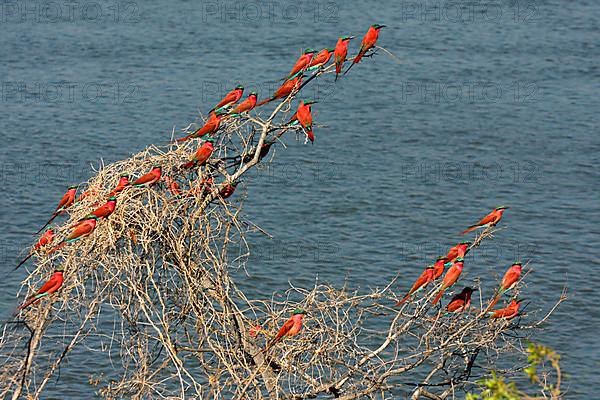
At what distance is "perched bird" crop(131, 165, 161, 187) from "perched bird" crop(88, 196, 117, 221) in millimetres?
363

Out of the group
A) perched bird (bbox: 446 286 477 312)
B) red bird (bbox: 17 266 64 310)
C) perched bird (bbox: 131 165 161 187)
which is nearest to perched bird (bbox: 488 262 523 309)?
perched bird (bbox: 446 286 477 312)

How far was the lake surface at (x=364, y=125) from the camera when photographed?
2017cm

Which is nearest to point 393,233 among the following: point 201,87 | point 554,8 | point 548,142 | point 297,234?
point 297,234

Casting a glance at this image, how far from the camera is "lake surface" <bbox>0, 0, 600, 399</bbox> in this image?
2017 centimetres

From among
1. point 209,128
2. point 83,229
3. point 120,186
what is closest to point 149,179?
point 120,186

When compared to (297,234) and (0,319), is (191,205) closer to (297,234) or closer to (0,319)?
(0,319)

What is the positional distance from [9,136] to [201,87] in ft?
17.9

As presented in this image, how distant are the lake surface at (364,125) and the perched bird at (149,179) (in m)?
6.63

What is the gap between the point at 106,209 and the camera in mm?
10078

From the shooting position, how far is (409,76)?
30266mm

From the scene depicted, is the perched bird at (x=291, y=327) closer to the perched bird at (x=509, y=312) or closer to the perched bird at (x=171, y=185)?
the perched bird at (x=171, y=185)

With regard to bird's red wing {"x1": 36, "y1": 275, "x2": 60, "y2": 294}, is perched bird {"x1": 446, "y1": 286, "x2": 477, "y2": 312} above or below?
below

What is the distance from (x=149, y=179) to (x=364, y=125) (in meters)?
16.4

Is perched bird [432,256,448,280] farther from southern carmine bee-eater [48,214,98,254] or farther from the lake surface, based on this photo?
the lake surface
